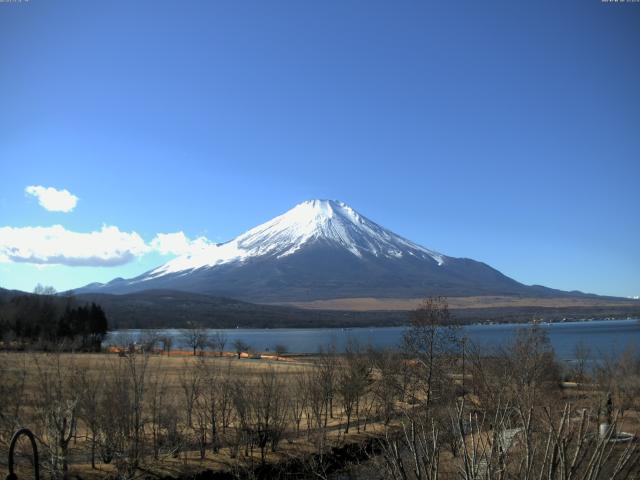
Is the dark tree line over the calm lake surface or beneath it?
over

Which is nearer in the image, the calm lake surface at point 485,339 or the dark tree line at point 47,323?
the calm lake surface at point 485,339

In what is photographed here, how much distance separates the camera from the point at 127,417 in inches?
763

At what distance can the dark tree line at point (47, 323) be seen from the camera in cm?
7662

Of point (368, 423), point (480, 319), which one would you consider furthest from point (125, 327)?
point (368, 423)

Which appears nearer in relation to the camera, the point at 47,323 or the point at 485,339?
the point at 47,323

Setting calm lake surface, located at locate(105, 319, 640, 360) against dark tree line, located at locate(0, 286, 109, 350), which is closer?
calm lake surface, located at locate(105, 319, 640, 360)

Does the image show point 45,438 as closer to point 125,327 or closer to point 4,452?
point 4,452

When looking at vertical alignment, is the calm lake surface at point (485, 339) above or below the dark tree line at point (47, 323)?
below

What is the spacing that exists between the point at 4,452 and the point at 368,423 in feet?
54.5

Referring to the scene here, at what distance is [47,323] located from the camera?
82.6m

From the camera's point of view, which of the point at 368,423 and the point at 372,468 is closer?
the point at 372,468

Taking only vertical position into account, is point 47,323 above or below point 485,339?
above

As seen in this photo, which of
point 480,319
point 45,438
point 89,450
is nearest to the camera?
point 45,438

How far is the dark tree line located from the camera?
7662 centimetres
